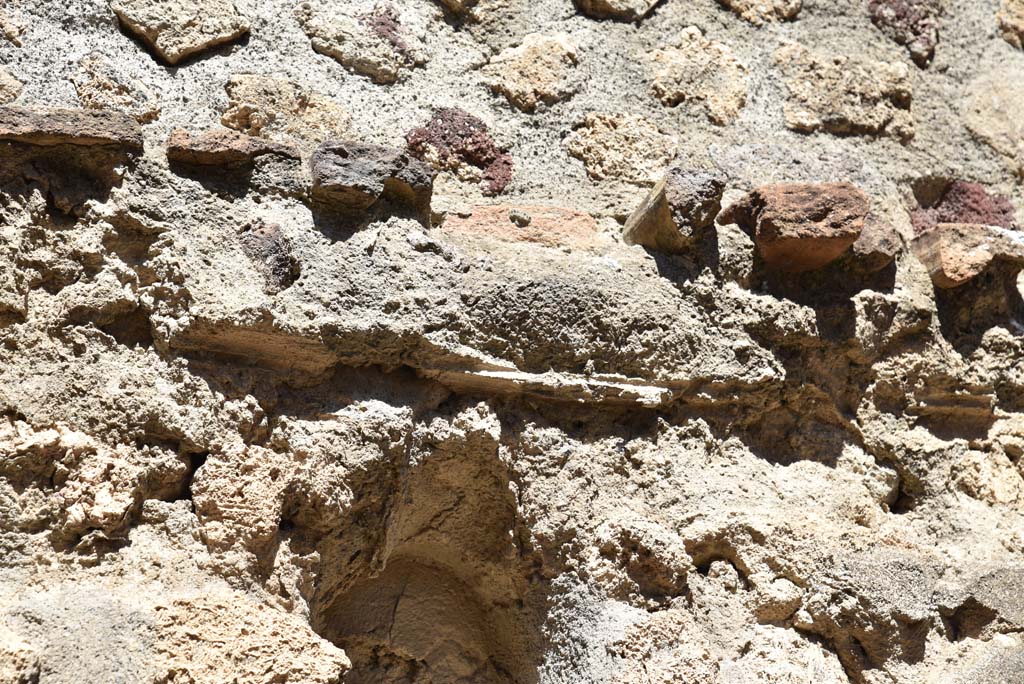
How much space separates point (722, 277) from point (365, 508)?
689 mm

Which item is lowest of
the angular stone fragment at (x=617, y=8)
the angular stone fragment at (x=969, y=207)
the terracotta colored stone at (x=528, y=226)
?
the terracotta colored stone at (x=528, y=226)

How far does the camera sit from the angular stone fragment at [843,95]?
2053mm

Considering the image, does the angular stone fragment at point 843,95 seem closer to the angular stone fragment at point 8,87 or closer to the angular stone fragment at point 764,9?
the angular stone fragment at point 764,9

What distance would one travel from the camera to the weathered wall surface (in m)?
1.43

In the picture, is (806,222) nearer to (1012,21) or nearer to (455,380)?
(455,380)

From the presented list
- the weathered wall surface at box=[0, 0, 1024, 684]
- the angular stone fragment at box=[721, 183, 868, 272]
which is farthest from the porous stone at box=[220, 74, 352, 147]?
the angular stone fragment at box=[721, 183, 868, 272]

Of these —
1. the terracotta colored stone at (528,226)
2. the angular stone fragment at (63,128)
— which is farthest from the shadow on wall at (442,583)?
the angular stone fragment at (63,128)

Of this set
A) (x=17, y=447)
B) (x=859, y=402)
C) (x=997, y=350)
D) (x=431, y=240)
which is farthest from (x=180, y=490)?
(x=997, y=350)

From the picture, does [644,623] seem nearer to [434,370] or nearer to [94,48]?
[434,370]

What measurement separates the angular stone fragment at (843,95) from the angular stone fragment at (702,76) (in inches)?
4.0

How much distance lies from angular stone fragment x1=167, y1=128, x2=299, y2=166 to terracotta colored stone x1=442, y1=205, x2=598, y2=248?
1.03ft

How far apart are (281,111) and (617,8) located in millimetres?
732

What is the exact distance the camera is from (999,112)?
85.8 inches

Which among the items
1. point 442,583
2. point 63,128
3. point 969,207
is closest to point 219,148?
point 63,128
